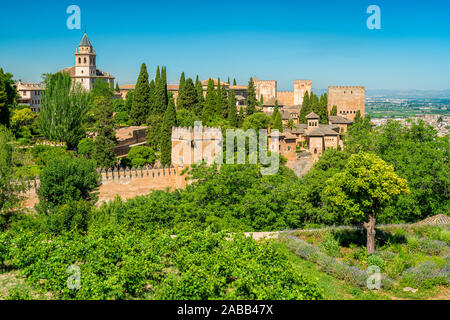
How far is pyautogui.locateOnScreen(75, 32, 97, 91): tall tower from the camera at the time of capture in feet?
239

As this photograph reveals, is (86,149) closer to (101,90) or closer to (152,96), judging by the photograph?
(152,96)

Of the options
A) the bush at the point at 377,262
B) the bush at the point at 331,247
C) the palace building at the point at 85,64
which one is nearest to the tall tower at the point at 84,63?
the palace building at the point at 85,64

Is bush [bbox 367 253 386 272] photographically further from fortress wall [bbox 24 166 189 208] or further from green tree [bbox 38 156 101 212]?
fortress wall [bbox 24 166 189 208]

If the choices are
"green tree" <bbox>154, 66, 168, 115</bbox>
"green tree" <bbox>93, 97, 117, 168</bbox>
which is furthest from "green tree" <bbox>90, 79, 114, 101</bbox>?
"green tree" <bbox>93, 97, 117, 168</bbox>

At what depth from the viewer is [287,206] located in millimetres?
19203

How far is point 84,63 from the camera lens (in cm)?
7331

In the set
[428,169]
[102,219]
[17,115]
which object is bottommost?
[102,219]

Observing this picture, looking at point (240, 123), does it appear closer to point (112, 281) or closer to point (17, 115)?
point (17, 115)

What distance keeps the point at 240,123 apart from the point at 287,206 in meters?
27.6

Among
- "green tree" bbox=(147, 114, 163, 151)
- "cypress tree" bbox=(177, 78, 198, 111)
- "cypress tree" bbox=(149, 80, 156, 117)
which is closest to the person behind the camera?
"green tree" bbox=(147, 114, 163, 151)

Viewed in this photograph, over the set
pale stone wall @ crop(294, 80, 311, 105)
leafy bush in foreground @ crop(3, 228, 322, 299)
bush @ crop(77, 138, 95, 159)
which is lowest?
leafy bush in foreground @ crop(3, 228, 322, 299)

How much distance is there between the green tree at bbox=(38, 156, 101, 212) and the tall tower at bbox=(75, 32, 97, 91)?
51.0 meters
